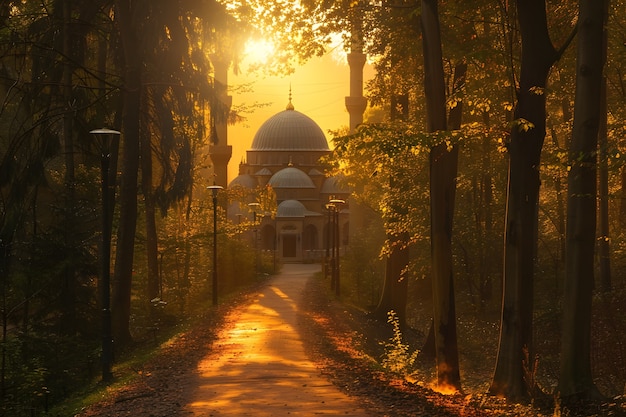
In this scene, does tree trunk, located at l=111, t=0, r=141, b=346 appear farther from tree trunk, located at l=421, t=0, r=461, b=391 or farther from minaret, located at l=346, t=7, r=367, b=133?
minaret, located at l=346, t=7, r=367, b=133

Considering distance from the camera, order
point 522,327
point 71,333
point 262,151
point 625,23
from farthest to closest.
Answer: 1. point 262,151
2. point 625,23
3. point 71,333
4. point 522,327

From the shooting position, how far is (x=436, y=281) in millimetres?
13906

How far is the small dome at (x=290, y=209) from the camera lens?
84500 millimetres

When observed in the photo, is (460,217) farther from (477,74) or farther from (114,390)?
(114,390)

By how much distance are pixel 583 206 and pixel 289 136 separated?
293 ft

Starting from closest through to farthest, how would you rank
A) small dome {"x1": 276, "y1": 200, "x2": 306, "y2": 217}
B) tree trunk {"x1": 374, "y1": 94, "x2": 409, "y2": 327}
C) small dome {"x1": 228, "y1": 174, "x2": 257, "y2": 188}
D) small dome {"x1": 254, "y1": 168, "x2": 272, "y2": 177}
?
tree trunk {"x1": 374, "y1": 94, "x2": 409, "y2": 327}, small dome {"x1": 276, "y1": 200, "x2": 306, "y2": 217}, small dome {"x1": 228, "y1": 174, "x2": 257, "y2": 188}, small dome {"x1": 254, "y1": 168, "x2": 272, "y2": 177}

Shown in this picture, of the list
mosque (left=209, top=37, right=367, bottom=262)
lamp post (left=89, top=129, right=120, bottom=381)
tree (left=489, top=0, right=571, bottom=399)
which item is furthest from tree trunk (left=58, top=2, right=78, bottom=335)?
mosque (left=209, top=37, right=367, bottom=262)

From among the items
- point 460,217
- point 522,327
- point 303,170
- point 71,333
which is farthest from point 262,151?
point 522,327

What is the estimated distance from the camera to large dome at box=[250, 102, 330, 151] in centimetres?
9944

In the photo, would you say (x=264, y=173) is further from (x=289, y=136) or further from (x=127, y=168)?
(x=127, y=168)

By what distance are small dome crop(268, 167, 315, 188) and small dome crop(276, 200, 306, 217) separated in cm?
427

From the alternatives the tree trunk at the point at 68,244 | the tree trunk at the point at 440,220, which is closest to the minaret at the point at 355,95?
the tree trunk at the point at 68,244

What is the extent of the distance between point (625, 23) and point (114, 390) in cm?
1698

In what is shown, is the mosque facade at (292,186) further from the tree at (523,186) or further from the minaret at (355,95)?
the tree at (523,186)
